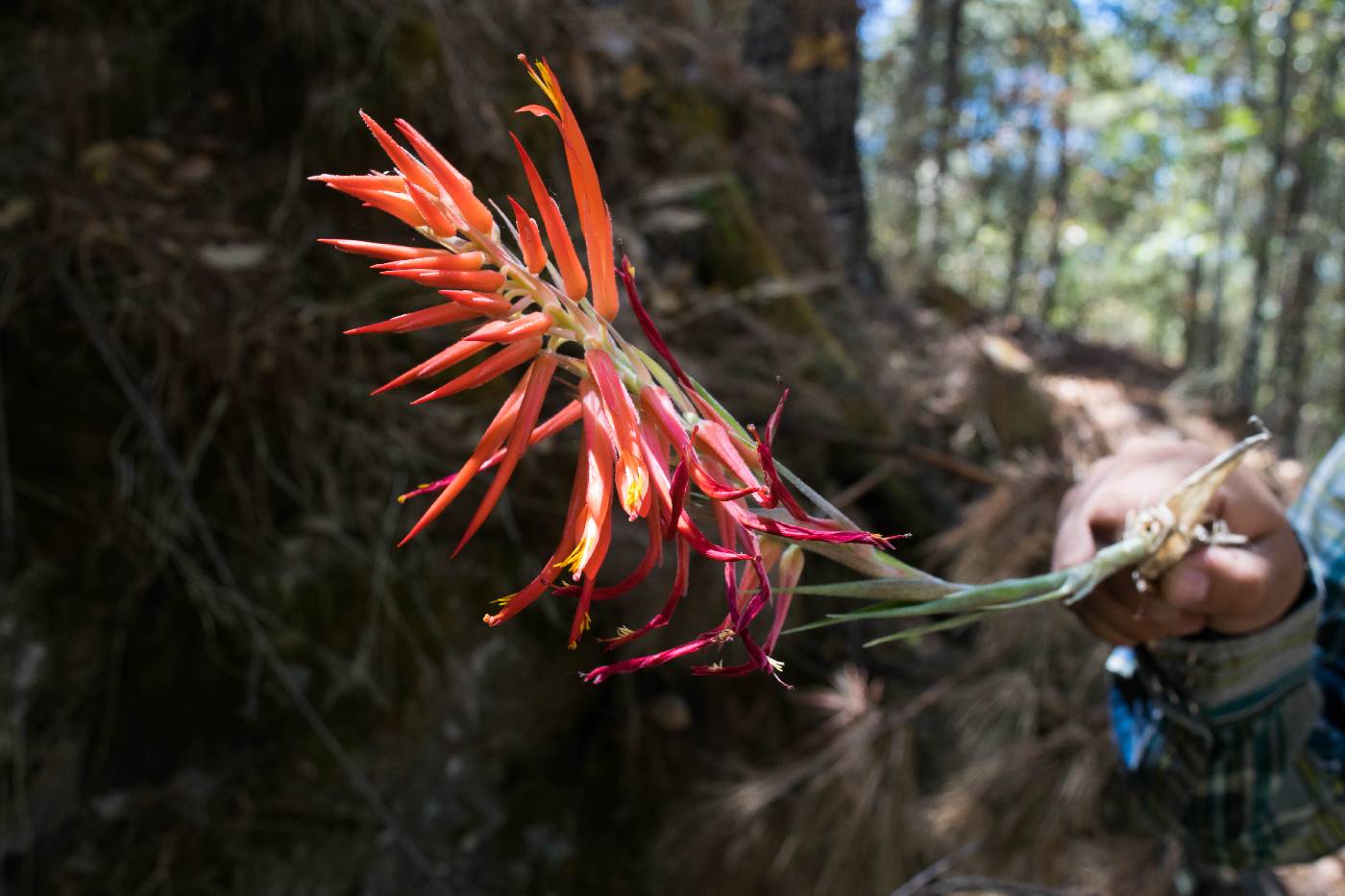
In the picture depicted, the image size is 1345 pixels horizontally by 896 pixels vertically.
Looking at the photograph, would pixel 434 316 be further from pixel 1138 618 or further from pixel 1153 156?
pixel 1153 156

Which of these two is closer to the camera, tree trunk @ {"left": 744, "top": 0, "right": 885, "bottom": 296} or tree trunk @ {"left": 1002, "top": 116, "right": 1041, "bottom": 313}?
tree trunk @ {"left": 744, "top": 0, "right": 885, "bottom": 296}

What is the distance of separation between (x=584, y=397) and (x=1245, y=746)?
957 millimetres

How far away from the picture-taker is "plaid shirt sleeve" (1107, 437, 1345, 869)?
951mm

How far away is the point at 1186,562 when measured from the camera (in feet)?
2.30

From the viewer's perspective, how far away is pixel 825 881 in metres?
1.76

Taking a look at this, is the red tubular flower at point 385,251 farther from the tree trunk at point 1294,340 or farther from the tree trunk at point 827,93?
the tree trunk at point 1294,340

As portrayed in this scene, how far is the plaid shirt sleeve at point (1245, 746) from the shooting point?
951 mm

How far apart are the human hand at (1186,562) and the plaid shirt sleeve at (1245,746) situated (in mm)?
142

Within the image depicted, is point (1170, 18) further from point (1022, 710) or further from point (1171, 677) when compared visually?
point (1171, 677)

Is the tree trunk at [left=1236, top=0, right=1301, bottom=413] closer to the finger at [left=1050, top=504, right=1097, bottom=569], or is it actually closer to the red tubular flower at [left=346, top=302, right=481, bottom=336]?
the finger at [left=1050, top=504, right=1097, bottom=569]

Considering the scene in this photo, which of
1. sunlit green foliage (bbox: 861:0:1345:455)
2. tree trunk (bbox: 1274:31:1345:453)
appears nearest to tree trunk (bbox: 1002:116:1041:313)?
sunlit green foliage (bbox: 861:0:1345:455)

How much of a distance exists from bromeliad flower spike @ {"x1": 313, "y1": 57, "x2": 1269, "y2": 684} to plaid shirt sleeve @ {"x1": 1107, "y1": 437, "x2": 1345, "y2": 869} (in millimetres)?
663

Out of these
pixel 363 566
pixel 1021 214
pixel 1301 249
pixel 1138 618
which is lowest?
pixel 1301 249

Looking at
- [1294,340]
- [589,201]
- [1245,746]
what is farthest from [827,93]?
[1294,340]
